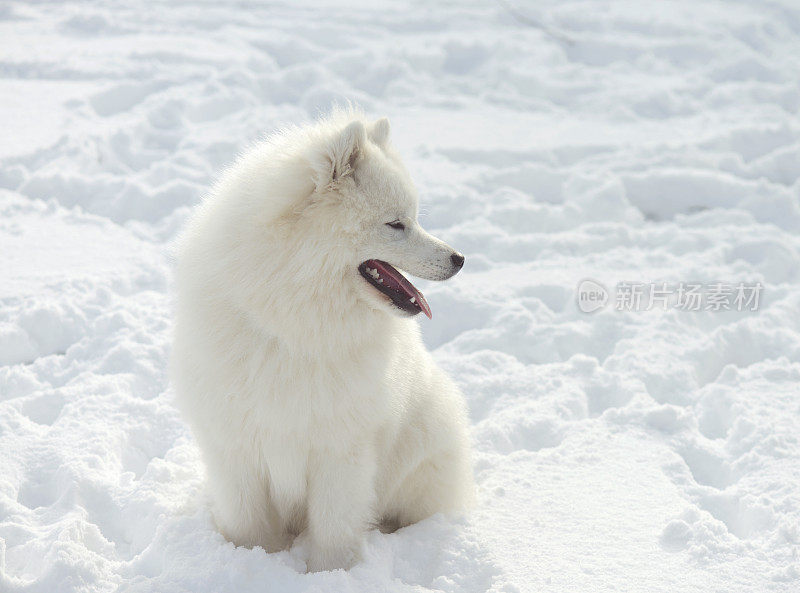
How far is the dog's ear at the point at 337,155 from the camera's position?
7.55ft

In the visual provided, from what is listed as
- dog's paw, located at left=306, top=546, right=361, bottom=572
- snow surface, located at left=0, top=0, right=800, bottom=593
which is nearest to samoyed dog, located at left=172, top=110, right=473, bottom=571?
dog's paw, located at left=306, top=546, right=361, bottom=572

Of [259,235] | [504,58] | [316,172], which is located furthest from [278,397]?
[504,58]

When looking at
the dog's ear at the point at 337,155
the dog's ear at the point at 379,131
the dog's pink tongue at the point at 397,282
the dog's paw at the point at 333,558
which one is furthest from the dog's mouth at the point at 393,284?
the dog's paw at the point at 333,558

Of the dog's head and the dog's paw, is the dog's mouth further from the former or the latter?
the dog's paw

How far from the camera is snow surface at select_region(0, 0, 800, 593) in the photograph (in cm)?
284

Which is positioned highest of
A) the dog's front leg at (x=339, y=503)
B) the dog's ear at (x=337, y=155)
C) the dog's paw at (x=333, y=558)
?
the dog's ear at (x=337, y=155)

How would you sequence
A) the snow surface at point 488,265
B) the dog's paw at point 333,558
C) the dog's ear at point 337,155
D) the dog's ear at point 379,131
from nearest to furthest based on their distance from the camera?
the dog's ear at point 337,155
the dog's ear at point 379,131
the dog's paw at point 333,558
the snow surface at point 488,265

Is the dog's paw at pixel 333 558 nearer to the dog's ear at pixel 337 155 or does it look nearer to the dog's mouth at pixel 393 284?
the dog's mouth at pixel 393 284

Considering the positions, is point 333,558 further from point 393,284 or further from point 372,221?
point 372,221

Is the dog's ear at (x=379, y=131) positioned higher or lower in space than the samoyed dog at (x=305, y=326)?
higher

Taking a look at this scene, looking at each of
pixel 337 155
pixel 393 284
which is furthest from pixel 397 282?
pixel 337 155

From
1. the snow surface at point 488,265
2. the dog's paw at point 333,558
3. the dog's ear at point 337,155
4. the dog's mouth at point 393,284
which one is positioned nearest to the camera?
the dog's ear at point 337,155

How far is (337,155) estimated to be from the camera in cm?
231

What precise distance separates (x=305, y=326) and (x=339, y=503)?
0.67 m
